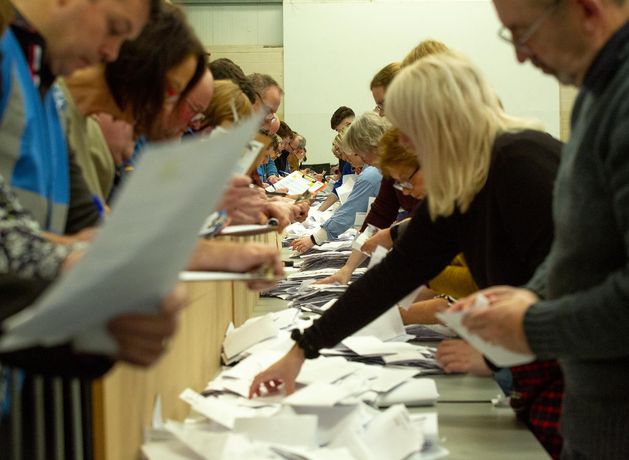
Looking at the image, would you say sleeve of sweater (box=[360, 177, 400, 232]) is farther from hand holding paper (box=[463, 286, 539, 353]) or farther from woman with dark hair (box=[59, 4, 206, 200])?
hand holding paper (box=[463, 286, 539, 353])

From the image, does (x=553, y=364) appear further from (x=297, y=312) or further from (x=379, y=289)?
(x=297, y=312)

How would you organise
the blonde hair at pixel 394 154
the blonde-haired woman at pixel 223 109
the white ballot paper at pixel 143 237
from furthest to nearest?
the blonde hair at pixel 394 154 → the blonde-haired woman at pixel 223 109 → the white ballot paper at pixel 143 237

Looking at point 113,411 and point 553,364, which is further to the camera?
point 553,364

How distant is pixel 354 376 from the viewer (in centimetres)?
190

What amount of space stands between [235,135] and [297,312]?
2047mm

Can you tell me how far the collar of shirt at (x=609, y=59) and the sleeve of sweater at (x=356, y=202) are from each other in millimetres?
3538

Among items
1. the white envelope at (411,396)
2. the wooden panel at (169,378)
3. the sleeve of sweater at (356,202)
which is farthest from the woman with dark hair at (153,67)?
the sleeve of sweater at (356,202)

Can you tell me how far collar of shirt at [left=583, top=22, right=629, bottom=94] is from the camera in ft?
3.26

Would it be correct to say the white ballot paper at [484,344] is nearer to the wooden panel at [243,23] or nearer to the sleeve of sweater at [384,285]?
the sleeve of sweater at [384,285]

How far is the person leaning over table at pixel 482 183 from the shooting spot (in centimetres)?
157

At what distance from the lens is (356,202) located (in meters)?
4.71

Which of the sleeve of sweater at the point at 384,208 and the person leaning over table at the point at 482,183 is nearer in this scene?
the person leaning over table at the point at 482,183

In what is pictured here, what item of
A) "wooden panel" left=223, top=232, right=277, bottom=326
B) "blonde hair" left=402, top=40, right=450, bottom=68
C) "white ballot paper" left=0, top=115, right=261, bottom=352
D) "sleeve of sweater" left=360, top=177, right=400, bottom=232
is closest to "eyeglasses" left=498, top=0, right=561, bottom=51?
"white ballot paper" left=0, top=115, right=261, bottom=352

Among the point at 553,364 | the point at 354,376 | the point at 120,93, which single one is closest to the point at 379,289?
the point at 354,376
